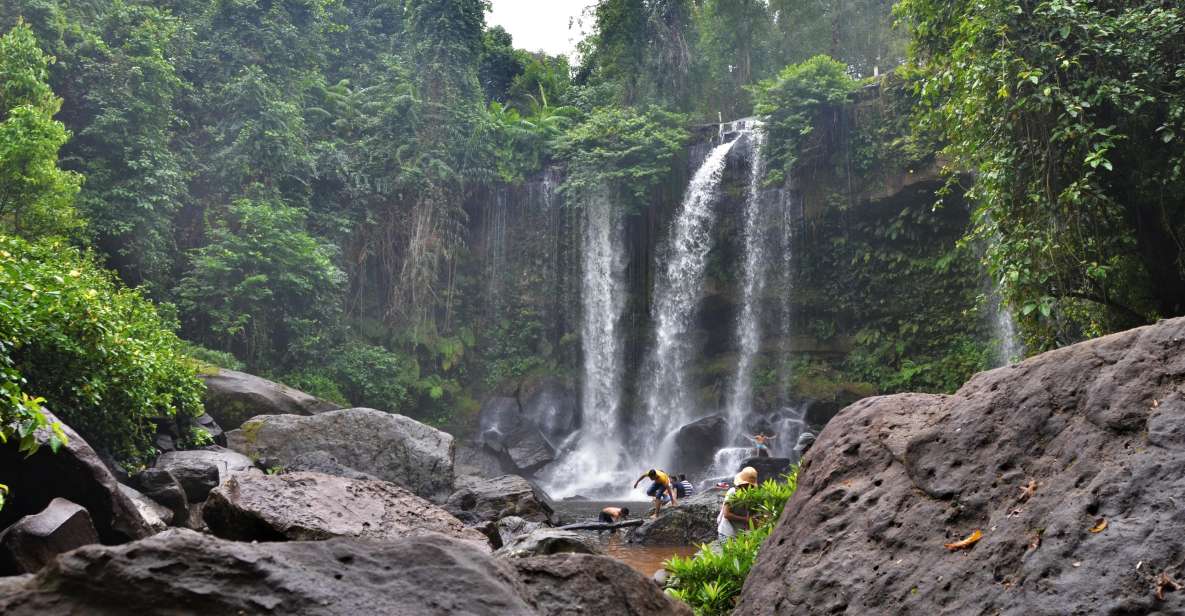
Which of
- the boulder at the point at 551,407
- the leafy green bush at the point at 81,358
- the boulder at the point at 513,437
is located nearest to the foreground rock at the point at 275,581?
the leafy green bush at the point at 81,358

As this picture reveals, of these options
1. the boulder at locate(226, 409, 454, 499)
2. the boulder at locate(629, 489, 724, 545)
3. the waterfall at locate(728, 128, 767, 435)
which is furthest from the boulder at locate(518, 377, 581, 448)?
the boulder at locate(629, 489, 724, 545)

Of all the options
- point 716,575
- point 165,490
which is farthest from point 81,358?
point 716,575

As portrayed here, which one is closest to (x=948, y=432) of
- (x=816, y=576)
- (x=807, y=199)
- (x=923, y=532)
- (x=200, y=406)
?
(x=923, y=532)

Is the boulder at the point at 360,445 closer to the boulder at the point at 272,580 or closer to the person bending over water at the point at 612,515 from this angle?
the person bending over water at the point at 612,515

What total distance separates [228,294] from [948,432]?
1823 centimetres

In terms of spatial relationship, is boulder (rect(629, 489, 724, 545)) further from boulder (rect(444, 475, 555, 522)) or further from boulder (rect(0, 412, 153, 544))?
boulder (rect(0, 412, 153, 544))

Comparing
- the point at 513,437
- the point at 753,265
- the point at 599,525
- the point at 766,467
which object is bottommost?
the point at 513,437

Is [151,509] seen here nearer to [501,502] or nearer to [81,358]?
[81,358]

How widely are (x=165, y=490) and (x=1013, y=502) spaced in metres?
8.53

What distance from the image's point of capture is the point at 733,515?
318 inches

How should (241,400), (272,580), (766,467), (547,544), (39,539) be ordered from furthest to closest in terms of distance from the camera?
(766,467), (241,400), (547,544), (39,539), (272,580)

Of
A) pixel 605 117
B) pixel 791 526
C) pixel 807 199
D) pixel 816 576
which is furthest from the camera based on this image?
pixel 605 117

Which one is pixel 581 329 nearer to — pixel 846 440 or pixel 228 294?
pixel 228 294

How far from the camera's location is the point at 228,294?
1925 centimetres
